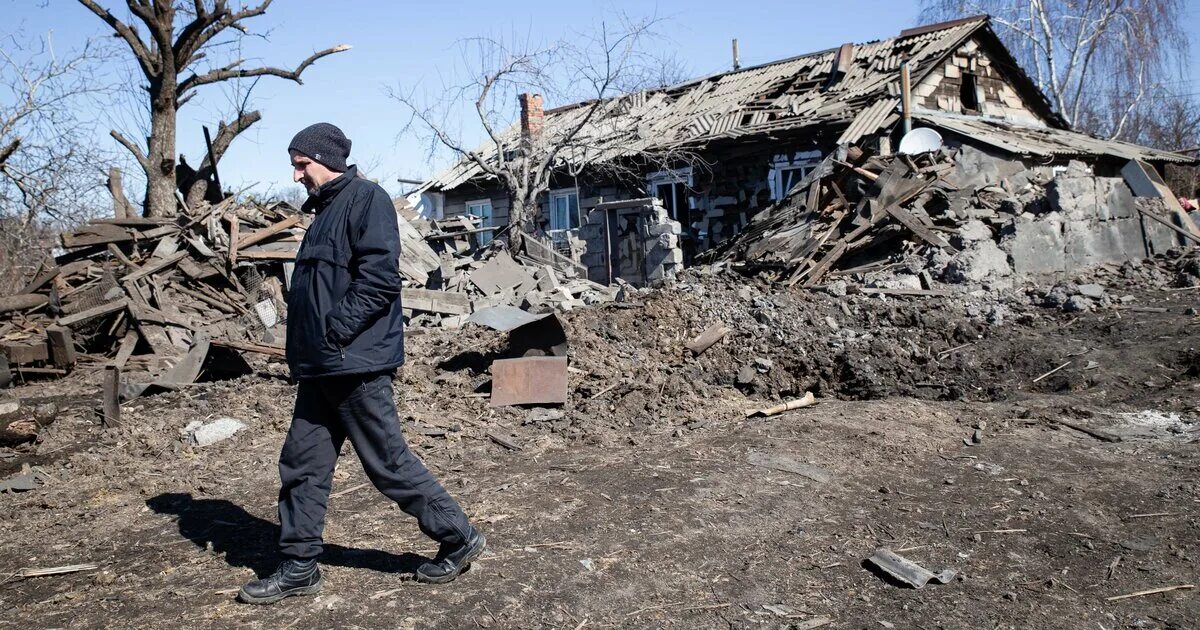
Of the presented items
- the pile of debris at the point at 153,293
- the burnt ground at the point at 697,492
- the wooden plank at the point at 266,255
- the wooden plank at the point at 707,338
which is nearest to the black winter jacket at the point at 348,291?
the burnt ground at the point at 697,492

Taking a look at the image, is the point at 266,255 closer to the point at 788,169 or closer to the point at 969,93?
the point at 788,169

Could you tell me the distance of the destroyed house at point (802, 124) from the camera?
16.7m

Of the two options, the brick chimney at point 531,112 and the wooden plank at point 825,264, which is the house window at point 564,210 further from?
the wooden plank at point 825,264

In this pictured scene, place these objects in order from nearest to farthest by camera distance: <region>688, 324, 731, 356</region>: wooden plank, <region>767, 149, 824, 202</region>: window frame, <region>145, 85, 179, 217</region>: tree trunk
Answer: <region>688, 324, 731, 356</region>: wooden plank → <region>145, 85, 179, 217</region>: tree trunk → <region>767, 149, 824, 202</region>: window frame

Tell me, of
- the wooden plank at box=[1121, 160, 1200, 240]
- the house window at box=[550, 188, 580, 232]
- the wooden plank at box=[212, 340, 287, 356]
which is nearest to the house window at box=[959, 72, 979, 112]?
the wooden plank at box=[1121, 160, 1200, 240]

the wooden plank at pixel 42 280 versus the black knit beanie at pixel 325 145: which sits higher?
the black knit beanie at pixel 325 145

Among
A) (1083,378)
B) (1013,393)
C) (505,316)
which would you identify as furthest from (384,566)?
(1083,378)

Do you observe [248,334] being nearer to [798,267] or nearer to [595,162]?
[798,267]

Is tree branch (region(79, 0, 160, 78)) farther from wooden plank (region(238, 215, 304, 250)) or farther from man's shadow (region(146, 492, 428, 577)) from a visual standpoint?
man's shadow (region(146, 492, 428, 577))

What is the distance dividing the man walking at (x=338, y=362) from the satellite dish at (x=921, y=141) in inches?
Answer: 512

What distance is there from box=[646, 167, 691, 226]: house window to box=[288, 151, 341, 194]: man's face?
16.2 meters

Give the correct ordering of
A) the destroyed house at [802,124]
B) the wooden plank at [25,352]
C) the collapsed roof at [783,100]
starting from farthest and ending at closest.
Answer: the collapsed roof at [783,100]
the destroyed house at [802,124]
the wooden plank at [25,352]

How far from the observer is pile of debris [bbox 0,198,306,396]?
31.9ft

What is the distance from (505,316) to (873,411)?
2.96m
